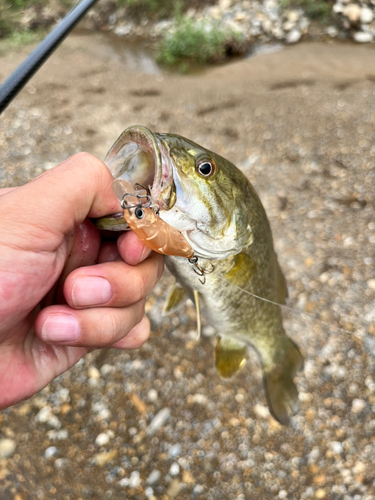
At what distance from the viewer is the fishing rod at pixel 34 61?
1.62 m

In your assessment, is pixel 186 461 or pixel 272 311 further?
pixel 186 461

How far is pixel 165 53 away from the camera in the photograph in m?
7.38

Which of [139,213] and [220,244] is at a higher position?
[139,213]

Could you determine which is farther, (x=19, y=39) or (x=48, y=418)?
(x=19, y=39)

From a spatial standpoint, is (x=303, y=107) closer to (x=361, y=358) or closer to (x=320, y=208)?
(x=320, y=208)

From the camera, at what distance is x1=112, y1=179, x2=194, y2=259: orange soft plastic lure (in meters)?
1.12

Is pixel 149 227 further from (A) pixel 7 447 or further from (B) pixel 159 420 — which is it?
(A) pixel 7 447

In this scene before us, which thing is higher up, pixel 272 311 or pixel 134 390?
pixel 272 311

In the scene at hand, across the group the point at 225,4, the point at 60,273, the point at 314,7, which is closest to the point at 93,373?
the point at 60,273

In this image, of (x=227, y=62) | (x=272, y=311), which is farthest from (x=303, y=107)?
(x=272, y=311)

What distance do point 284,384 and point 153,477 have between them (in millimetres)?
866

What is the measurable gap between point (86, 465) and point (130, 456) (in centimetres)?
23

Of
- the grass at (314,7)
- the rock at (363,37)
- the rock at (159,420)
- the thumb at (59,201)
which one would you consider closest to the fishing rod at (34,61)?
the thumb at (59,201)

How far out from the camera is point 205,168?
1328 mm
